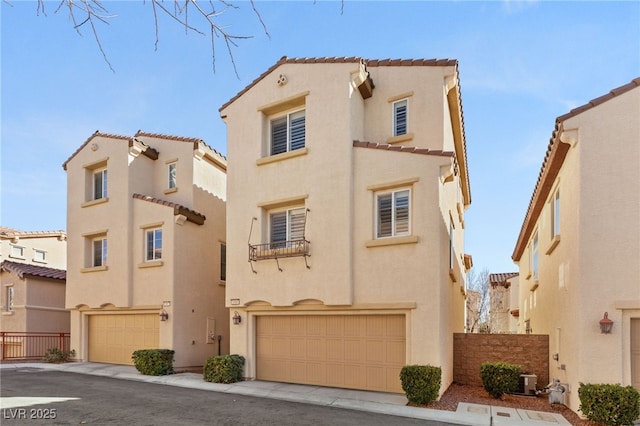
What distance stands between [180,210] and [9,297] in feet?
40.7

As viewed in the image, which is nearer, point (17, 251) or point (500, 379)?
point (500, 379)

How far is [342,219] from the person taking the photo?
12023 millimetres

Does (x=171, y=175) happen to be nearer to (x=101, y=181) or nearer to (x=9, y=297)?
(x=101, y=181)

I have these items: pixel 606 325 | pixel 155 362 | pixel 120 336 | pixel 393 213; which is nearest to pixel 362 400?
pixel 393 213

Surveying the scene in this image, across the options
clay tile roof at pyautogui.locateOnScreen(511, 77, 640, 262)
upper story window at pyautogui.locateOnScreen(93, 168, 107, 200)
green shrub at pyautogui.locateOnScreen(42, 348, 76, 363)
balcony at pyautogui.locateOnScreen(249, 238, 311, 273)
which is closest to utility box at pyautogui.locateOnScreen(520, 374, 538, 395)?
clay tile roof at pyautogui.locateOnScreen(511, 77, 640, 262)

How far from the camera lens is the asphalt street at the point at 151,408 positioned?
8445mm

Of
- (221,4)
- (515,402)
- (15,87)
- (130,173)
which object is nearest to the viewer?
(221,4)

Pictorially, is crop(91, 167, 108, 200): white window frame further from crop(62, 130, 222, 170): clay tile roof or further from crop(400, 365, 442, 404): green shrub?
crop(400, 365, 442, 404): green shrub

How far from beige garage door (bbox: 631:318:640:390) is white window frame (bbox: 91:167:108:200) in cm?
1830

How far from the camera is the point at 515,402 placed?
11.0m

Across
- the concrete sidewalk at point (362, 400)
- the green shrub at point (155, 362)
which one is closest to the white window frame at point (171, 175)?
the green shrub at point (155, 362)

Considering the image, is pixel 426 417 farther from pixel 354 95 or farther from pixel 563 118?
pixel 354 95

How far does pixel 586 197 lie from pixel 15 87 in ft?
34.1

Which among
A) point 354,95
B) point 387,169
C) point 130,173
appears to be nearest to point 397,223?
A: point 387,169
